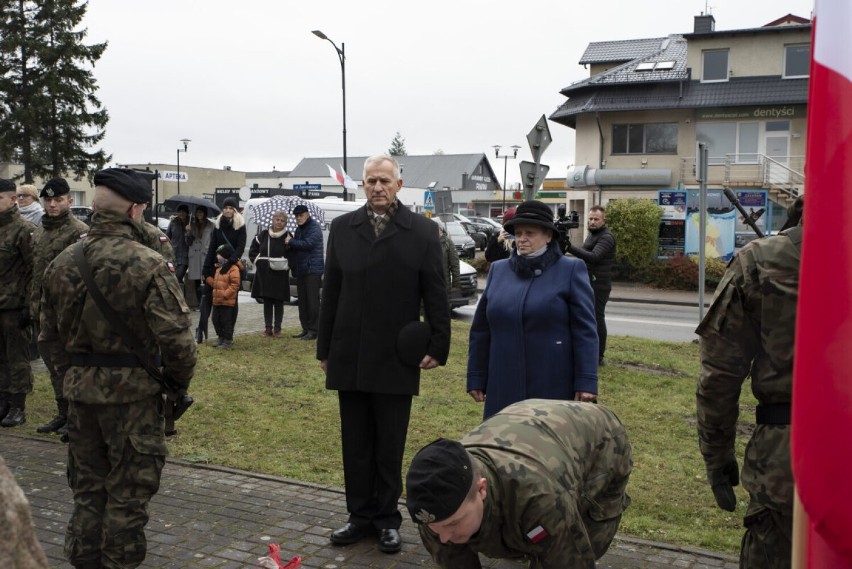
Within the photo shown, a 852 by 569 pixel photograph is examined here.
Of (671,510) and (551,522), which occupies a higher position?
(551,522)

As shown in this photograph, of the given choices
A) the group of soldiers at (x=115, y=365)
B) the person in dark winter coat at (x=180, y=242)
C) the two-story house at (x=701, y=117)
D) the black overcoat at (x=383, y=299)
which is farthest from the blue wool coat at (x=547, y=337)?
the two-story house at (x=701, y=117)

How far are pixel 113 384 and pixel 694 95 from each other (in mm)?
37465

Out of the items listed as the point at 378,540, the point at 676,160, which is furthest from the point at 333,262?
the point at 676,160

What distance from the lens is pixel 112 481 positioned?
4207 millimetres

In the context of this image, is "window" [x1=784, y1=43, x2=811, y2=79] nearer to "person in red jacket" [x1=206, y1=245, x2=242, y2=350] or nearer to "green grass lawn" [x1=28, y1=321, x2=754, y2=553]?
"green grass lawn" [x1=28, y1=321, x2=754, y2=553]

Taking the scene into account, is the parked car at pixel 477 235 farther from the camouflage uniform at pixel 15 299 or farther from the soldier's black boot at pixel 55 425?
the soldier's black boot at pixel 55 425

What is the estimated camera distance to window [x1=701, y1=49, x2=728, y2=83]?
38.3 metres

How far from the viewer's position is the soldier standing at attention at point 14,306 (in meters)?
7.45

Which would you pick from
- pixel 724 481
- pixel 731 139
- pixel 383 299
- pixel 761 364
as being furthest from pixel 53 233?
pixel 731 139

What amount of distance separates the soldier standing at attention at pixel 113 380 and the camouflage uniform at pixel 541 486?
175 cm

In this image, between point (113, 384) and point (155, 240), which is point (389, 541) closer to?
point (113, 384)

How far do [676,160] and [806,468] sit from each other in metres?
39.0

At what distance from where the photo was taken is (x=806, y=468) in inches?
62.5

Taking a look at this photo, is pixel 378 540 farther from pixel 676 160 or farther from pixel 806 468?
pixel 676 160
